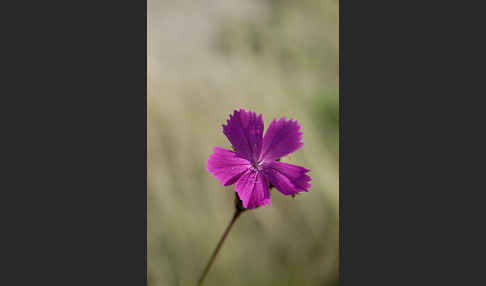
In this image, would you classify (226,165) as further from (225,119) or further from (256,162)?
(225,119)

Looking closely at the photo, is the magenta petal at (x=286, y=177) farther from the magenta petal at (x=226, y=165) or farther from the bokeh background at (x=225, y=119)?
the bokeh background at (x=225, y=119)

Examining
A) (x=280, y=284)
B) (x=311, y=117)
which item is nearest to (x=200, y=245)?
(x=280, y=284)

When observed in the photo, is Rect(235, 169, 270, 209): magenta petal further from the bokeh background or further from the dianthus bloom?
the bokeh background

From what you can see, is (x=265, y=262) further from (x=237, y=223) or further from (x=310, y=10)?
(x=310, y=10)

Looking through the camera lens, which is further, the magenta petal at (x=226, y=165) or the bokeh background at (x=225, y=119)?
the bokeh background at (x=225, y=119)

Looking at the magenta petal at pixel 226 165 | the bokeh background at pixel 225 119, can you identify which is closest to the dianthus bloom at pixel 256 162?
the magenta petal at pixel 226 165

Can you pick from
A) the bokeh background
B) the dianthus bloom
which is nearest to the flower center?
the dianthus bloom
